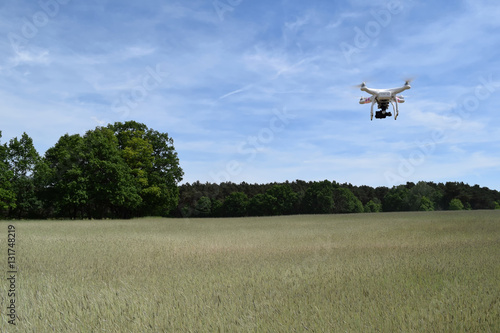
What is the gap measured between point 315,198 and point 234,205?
2056 centimetres

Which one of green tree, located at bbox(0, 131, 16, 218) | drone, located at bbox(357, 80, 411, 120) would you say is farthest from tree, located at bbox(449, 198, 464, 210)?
drone, located at bbox(357, 80, 411, 120)

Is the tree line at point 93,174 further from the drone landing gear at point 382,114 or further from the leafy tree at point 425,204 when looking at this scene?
the leafy tree at point 425,204

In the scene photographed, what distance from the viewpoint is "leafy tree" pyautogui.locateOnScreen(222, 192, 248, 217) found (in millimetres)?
96000

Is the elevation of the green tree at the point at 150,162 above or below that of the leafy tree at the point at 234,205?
above

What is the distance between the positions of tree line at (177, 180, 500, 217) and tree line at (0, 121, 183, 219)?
39.2 m

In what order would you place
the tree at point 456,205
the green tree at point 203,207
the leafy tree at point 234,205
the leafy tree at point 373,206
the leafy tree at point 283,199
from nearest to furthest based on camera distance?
the leafy tree at point 283,199, the leafy tree at point 234,205, the green tree at point 203,207, the tree at point 456,205, the leafy tree at point 373,206

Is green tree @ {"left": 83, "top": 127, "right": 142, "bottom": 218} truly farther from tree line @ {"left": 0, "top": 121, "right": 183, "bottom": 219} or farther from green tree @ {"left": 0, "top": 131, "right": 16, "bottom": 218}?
green tree @ {"left": 0, "top": 131, "right": 16, "bottom": 218}

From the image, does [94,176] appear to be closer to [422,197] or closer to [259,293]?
[259,293]

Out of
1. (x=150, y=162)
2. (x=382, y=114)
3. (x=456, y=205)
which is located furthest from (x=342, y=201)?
(x=382, y=114)

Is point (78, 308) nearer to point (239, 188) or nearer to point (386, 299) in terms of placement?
point (386, 299)

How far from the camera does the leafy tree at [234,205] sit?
96000 millimetres

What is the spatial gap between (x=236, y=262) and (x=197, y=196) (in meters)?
90.4

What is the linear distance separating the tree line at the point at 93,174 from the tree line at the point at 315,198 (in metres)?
39.2

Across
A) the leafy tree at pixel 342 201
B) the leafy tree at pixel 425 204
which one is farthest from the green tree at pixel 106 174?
the leafy tree at pixel 425 204
